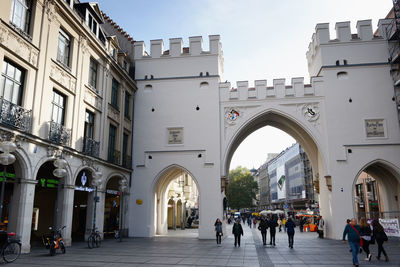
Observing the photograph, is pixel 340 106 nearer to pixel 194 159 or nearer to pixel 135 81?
Result: pixel 194 159

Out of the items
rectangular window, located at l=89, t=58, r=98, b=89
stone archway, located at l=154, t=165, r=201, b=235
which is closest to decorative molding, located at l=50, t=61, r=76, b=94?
rectangular window, located at l=89, t=58, r=98, b=89

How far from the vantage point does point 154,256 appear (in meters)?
13.1

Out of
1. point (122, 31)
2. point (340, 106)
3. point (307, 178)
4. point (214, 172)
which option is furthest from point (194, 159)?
point (307, 178)

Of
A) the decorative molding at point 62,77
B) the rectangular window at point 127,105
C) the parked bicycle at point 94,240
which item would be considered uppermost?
the rectangular window at point 127,105

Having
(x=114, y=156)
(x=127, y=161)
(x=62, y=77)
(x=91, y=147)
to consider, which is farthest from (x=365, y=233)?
(x=127, y=161)

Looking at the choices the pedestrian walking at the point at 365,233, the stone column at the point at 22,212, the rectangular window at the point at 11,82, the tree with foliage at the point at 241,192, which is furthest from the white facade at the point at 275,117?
the tree with foliage at the point at 241,192

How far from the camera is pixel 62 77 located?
1576cm

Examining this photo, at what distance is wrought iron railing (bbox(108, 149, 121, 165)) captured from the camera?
20.6 metres

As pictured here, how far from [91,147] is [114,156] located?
297 centimetres

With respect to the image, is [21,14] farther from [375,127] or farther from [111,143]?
[375,127]

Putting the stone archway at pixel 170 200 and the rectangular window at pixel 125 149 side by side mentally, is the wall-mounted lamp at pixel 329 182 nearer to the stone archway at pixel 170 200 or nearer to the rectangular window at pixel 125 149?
the stone archway at pixel 170 200

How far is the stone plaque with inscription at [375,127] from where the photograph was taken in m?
21.5

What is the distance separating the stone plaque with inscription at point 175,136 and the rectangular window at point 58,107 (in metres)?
8.51

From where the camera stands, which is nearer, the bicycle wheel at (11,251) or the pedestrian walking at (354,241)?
the pedestrian walking at (354,241)
